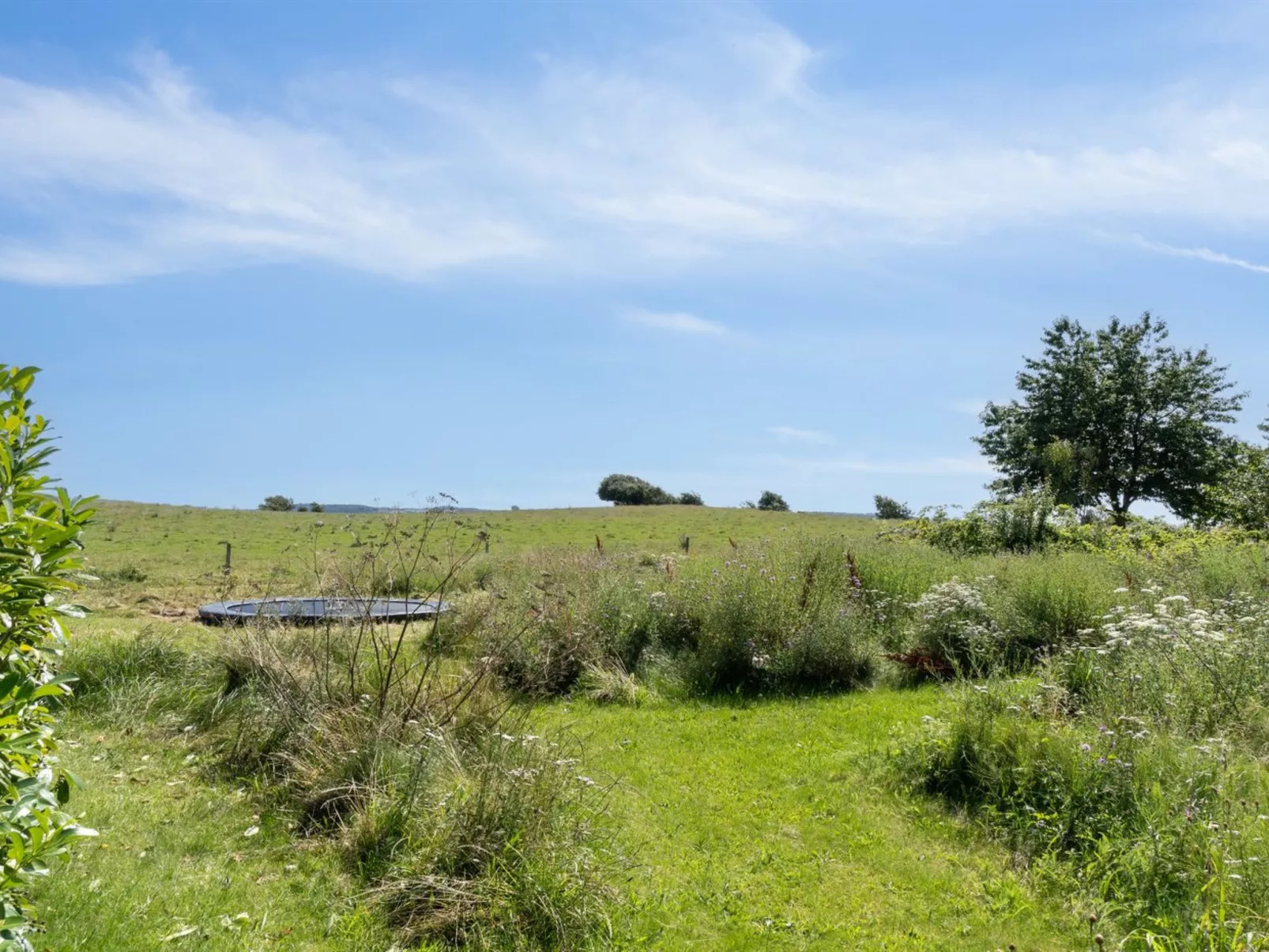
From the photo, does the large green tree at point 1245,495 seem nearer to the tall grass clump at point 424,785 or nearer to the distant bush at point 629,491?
the tall grass clump at point 424,785

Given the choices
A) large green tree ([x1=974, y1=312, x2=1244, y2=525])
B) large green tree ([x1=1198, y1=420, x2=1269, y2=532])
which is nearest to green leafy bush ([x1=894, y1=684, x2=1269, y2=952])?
large green tree ([x1=1198, y1=420, x2=1269, y2=532])

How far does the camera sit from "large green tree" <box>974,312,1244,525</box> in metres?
28.1

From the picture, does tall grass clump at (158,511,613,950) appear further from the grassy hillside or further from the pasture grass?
the pasture grass

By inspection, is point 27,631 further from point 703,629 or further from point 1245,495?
point 1245,495

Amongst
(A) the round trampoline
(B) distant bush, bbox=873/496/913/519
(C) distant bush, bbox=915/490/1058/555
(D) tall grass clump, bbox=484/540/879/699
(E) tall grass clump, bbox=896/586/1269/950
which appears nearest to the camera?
(E) tall grass clump, bbox=896/586/1269/950

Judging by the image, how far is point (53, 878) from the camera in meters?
3.84

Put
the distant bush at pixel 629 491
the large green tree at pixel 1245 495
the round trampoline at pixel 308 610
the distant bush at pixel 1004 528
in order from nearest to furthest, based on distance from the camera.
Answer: the round trampoline at pixel 308 610
the distant bush at pixel 1004 528
the large green tree at pixel 1245 495
the distant bush at pixel 629 491

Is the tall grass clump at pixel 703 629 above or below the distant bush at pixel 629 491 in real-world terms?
below

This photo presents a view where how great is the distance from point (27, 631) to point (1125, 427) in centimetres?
3243

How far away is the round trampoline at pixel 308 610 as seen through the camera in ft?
25.6

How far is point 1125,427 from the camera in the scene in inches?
1148

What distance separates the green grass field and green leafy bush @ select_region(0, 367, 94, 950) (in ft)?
4.73

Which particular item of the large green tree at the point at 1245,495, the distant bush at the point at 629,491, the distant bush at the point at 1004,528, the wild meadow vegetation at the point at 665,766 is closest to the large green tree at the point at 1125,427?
the large green tree at the point at 1245,495

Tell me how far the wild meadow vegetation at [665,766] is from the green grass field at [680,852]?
0.02 m
